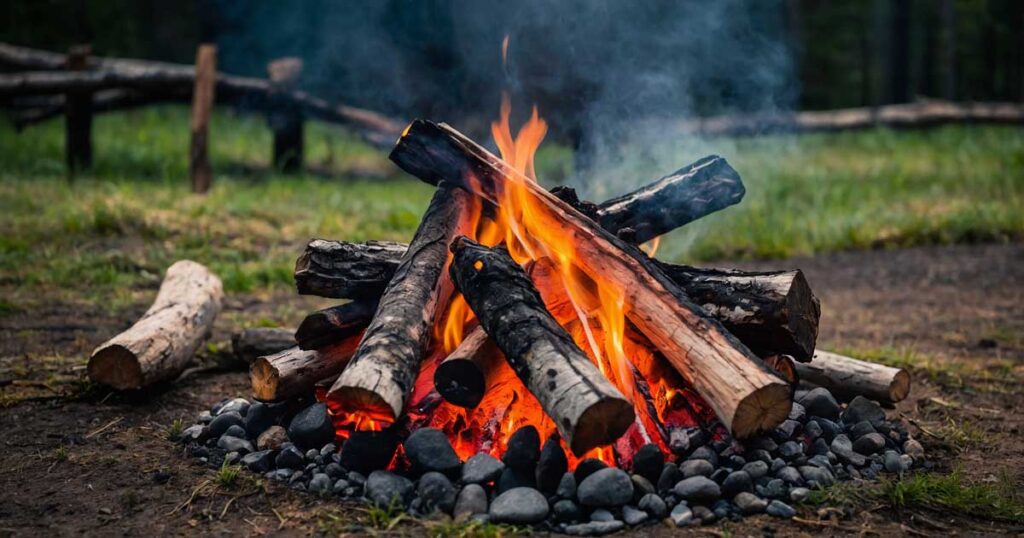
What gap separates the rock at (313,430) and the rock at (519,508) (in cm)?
79

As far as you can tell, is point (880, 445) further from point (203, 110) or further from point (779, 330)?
point (203, 110)

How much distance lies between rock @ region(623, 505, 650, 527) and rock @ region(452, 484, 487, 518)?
0.45 metres

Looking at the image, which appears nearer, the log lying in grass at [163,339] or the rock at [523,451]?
the rock at [523,451]

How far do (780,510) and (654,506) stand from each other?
0.42 meters

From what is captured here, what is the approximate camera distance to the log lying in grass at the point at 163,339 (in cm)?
395

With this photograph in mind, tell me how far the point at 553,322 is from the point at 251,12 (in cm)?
1562

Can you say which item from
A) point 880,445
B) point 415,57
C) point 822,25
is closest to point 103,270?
point 415,57

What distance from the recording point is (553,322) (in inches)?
126

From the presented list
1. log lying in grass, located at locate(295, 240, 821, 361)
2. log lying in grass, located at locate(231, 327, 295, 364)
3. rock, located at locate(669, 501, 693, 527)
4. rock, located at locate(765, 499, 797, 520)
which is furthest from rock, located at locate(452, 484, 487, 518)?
log lying in grass, located at locate(231, 327, 295, 364)

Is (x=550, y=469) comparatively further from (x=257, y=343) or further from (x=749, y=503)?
(x=257, y=343)

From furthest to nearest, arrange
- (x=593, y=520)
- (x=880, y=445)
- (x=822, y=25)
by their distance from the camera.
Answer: (x=822, y=25) → (x=880, y=445) → (x=593, y=520)

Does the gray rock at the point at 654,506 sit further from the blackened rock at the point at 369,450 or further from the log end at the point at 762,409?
the blackened rock at the point at 369,450

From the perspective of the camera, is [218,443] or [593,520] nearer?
[593,520]

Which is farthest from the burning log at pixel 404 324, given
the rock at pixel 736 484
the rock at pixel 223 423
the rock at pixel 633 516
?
the rock at pixel 736 484
